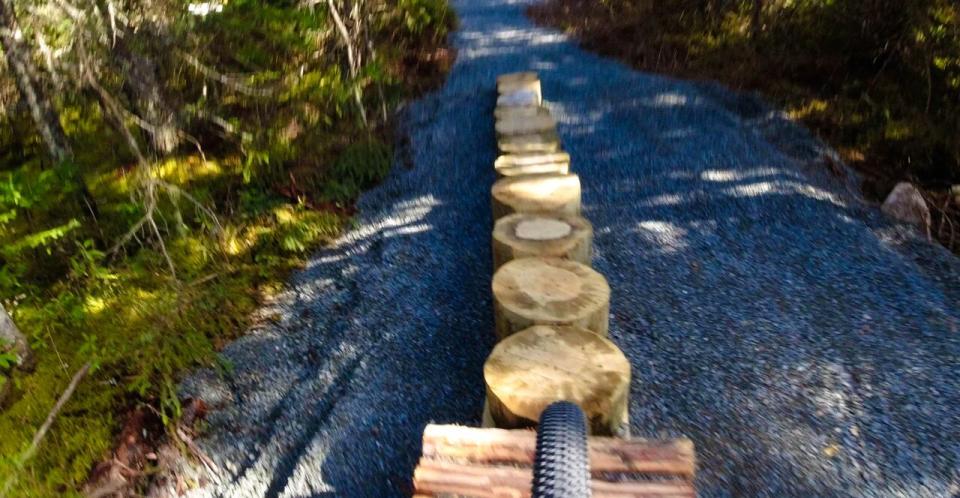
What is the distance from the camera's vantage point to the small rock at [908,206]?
371cm

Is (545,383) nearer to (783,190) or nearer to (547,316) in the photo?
(547,316)

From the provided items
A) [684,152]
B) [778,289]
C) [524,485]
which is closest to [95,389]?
[524,485]

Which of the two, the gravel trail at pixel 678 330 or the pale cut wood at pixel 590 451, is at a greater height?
the pale cut wood at pixel 590 451

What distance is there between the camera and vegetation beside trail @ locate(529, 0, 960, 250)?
427 cm

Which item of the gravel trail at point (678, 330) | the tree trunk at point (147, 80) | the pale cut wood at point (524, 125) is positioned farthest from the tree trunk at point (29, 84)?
the pale cut wood at point (524, 125)

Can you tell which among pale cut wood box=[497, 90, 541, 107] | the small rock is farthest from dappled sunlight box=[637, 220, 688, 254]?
pale cut wood box=[497, 90, 541, 107]

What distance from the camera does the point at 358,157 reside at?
15.2 ft

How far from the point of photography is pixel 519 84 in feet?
17.2

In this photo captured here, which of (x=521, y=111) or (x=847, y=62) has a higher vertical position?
(x=847, y=62)

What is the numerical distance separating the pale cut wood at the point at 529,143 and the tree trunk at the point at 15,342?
120 inches

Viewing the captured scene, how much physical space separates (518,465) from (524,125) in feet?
10.1

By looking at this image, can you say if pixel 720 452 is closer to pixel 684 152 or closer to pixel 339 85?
pixel 684 152

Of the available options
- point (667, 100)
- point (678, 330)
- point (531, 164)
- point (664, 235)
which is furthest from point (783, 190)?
point (531, 164)

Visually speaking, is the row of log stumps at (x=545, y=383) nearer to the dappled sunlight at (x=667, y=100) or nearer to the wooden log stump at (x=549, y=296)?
the wooden log stump at (x=549, y=296)
